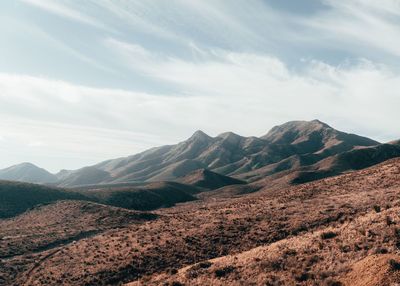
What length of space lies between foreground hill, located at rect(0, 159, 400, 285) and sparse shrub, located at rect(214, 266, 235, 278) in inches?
3.1

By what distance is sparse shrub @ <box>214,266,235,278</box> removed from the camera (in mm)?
30002

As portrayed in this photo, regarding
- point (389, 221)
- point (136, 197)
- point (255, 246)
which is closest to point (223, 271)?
point (255, 246)

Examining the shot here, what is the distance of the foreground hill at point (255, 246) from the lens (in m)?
27.6

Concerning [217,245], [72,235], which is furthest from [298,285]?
[72,235]

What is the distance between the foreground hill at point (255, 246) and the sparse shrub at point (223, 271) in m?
0.08

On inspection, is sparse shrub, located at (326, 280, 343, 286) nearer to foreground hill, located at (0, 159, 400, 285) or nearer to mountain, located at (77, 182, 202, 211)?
foreground hill, located at (0, 159, 400, 285)

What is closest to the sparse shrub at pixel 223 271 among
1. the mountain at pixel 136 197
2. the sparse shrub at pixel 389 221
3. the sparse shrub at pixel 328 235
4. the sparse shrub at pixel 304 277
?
the sparse shrub at pixel 304 277

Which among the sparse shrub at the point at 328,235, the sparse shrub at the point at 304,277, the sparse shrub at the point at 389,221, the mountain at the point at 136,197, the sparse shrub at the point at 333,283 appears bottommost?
the mountain at the point at 136,197

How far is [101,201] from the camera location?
13112 centimetres

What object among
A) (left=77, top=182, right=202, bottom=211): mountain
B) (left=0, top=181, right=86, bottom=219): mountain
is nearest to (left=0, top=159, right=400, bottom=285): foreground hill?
(left=0, top=181, right=86, bottom=219): mountain

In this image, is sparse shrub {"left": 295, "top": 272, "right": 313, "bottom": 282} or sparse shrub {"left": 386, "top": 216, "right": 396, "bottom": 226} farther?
sparse shrub {"left": 386, "top": 216, "right": 396, "bottom": 226}

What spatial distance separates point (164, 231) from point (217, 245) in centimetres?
1240

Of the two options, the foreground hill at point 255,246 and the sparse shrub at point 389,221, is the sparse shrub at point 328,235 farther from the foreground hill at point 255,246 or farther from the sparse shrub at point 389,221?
the sparse shrub at point 389,221

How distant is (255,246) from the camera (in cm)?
4122
